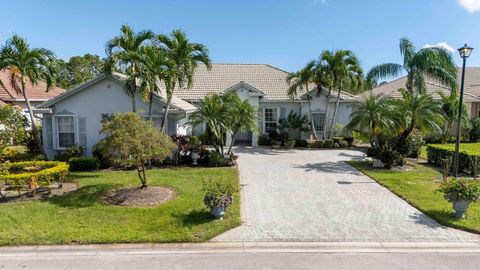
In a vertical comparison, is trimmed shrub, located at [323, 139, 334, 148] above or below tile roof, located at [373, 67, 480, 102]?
below

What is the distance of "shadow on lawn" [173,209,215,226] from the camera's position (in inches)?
340

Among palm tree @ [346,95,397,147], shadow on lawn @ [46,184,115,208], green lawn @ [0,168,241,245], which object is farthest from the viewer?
palm tree @ [346,95,397,147]

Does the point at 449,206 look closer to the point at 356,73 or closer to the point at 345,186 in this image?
the point at 345,186

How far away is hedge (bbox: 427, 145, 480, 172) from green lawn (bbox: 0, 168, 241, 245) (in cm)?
1090

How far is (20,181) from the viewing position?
1063cm

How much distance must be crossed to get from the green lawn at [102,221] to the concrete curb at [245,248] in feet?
0.78

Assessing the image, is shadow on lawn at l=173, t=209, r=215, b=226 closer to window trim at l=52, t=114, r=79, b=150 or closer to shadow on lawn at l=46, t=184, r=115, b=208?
shadow on lawn at l=46, t=184, r=115, b=208

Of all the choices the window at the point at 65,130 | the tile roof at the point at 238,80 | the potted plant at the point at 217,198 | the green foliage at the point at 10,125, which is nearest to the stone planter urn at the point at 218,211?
the potted plant at the point at 217,198

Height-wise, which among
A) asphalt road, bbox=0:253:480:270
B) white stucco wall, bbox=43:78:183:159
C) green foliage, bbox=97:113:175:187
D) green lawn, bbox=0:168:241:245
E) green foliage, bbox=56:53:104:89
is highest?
green foliage, bbox=56:53:104:89

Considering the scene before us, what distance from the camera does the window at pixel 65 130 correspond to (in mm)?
17500

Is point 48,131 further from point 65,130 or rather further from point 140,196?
point 140,196

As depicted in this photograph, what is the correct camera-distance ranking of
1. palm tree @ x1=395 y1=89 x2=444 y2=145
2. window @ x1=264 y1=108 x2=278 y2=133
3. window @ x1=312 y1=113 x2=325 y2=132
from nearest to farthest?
palm tree @ x1=395 y1=89 x2=444 y2=145 < window @ x1=312 y1=113 x2=325 y2=132 < window @ x1=264 y1=108 x2=278 y2=133

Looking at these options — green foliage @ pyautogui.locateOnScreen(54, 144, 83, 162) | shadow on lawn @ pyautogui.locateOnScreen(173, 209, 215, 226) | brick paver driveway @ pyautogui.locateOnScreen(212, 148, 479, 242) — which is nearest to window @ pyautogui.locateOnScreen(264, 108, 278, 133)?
brick paver driveway @ pyautogui.locateOnScreen(212, 148, 479, 242)

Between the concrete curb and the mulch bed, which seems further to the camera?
the mulch bed
